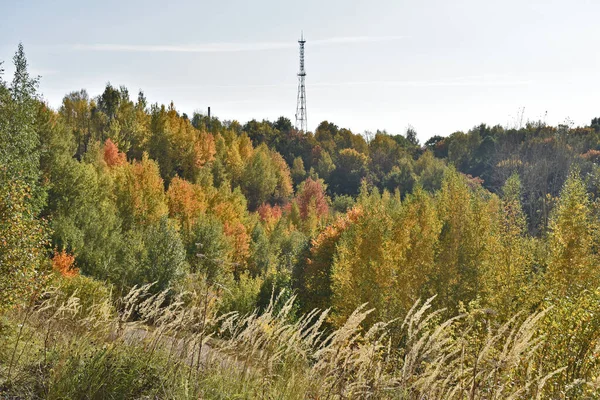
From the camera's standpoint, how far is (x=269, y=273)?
3594cm

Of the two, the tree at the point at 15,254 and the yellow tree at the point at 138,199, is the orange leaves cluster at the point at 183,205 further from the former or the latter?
the tree at the point at 15,254

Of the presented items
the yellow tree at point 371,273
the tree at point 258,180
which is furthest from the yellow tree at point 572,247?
the tree at point 258,180

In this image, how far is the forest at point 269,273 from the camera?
Answer: 455 cm

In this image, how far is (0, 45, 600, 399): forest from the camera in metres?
4.55

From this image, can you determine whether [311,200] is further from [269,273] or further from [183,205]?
[269,273]

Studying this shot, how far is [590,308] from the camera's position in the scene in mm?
7875

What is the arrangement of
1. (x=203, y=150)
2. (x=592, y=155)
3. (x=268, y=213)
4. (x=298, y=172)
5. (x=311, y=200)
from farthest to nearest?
1. (x=298, y=172)
2. (x=592, y=155)
3. (x=311, y=200)
4. (x=268, y=213)
5. (x=203, y=150)

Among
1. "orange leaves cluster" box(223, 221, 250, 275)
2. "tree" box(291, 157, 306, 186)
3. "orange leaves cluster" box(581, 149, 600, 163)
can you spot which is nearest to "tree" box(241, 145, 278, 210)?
"tree" box(291, 157, 306, 186)

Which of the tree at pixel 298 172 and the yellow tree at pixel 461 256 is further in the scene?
the tree at pixel 298 172

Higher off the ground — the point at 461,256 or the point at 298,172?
the point at 298,172

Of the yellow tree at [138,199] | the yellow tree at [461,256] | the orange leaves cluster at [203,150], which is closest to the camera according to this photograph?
the yellow tree at [461,256]

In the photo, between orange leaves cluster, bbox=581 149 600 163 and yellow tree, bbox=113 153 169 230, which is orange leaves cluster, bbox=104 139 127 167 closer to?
yellow tree, bbox=113 153 169 230

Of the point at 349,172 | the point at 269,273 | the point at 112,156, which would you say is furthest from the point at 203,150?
the point at 349,172

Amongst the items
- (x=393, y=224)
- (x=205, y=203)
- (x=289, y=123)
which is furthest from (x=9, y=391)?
(x=289, y=123)
